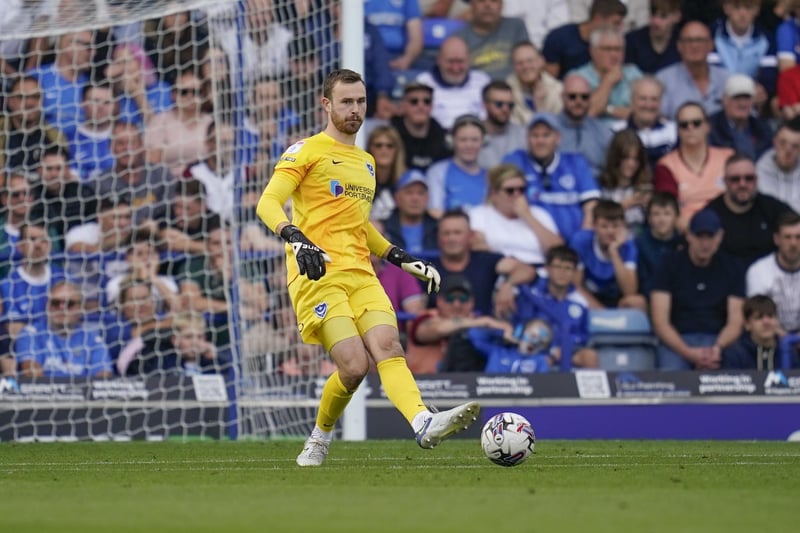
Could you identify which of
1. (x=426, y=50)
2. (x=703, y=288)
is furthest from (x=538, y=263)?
(x=426, y=50)

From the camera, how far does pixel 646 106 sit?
1543cm

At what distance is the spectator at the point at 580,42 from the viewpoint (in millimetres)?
15758

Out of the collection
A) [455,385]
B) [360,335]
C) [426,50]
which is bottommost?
[455,385]

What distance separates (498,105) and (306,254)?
8.25m

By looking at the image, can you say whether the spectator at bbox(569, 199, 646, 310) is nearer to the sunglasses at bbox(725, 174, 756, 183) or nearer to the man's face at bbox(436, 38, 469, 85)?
the sunglasses at bbox(725, 174, 756, 183)

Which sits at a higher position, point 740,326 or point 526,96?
point 526,96

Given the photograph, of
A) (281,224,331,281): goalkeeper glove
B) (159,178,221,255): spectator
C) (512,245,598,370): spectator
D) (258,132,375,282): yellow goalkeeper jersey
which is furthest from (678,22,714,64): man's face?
(281,224,331,281): goalkeeper glove

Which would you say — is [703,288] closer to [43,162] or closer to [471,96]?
[471,96]

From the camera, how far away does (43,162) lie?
14102 mm

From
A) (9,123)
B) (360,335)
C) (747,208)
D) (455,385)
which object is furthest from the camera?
(747,208)

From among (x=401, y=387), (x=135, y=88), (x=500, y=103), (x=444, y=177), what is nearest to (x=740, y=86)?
(x=500, y=103)

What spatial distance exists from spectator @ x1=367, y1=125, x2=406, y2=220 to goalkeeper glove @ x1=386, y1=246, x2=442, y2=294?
251 inches

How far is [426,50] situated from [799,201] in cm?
442

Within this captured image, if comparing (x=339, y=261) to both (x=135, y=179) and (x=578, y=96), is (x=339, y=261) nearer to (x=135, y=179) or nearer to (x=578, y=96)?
(x=135, y=179)
